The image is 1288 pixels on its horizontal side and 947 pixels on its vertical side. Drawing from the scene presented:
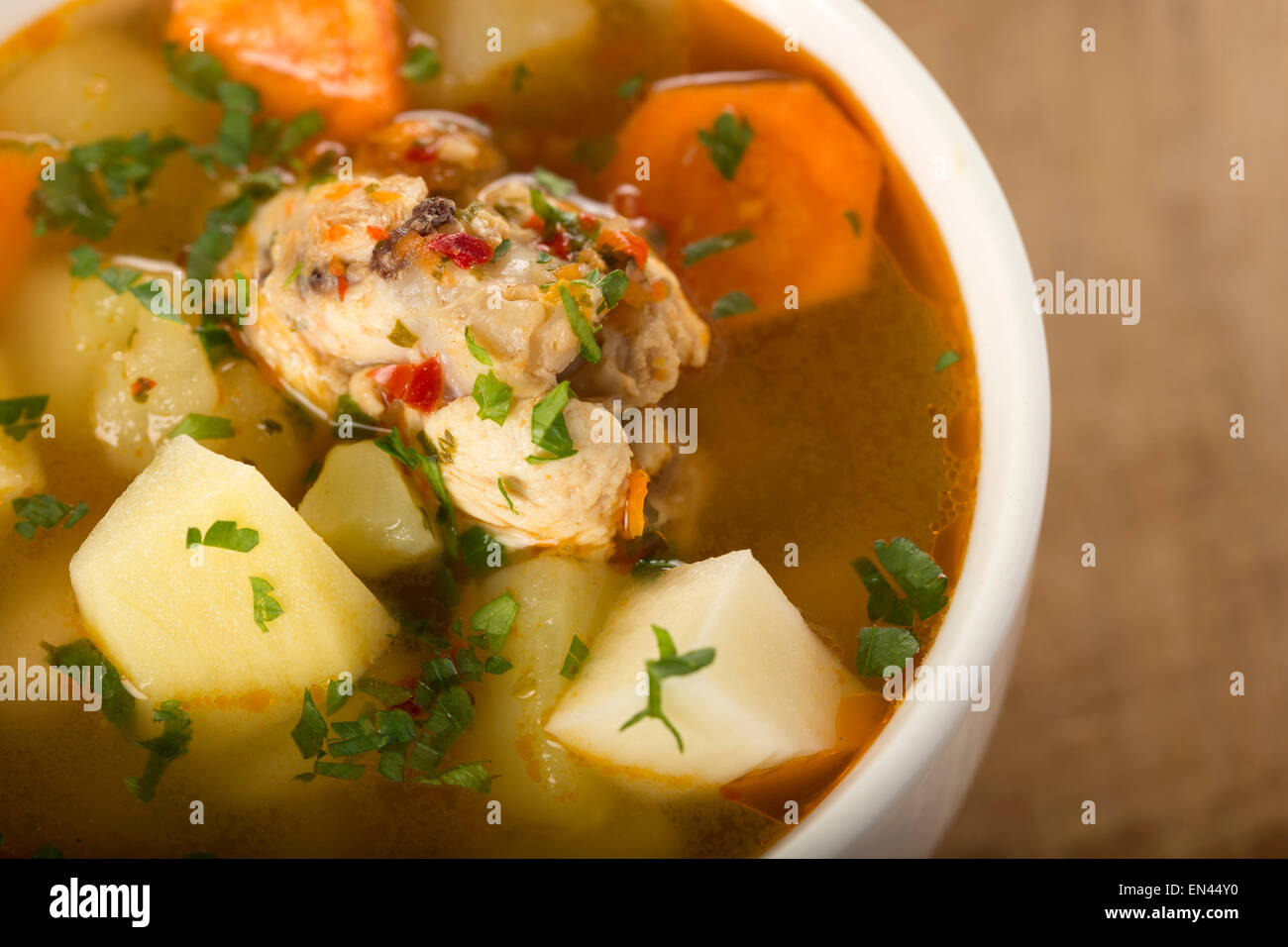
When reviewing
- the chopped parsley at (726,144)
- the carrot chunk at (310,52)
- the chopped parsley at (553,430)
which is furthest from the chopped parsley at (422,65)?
the chopped parsley at (553,430)

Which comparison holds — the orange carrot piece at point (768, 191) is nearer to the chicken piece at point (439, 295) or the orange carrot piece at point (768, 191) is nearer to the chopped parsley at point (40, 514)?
the chicken piece at point (439, 295)

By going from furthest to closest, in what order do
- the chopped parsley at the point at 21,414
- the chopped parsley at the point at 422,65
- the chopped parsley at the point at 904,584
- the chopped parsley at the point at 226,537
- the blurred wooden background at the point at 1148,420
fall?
the blurred wooden background at the point at 1148,420 → the chopped parsley at the point at 422,65 → the chopped parsley at the point at 21,414 → the chopped parsley at the point at 904,584 → the chopped parsley at the point at 226,537

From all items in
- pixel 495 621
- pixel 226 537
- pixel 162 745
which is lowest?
pixel 162 745

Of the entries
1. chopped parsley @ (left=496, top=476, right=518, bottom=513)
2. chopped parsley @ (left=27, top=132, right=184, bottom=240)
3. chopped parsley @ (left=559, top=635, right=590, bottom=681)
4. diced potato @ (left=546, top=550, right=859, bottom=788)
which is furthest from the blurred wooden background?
chopped parsley @ (left=27, top=132, right=184, bottom=240)

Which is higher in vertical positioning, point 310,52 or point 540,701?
point 310,52

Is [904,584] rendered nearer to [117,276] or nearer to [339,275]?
[339,275]

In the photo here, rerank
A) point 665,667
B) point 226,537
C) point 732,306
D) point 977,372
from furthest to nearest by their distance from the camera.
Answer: point 732,306, point 977,372, point 226,537, point 665,667

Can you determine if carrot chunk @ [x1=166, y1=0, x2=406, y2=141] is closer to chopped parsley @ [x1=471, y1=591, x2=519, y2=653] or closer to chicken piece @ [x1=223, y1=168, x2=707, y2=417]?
chicken piece @ [x1=223, y1=168, x2=707, y2=417]

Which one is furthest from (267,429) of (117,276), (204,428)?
(117,276)
